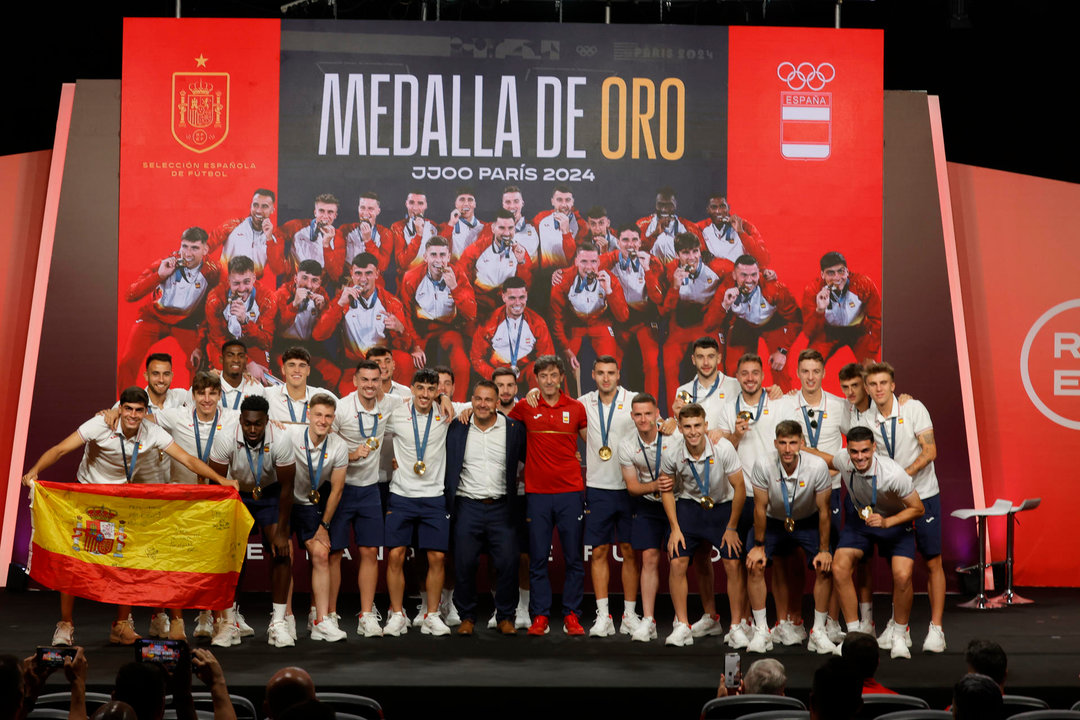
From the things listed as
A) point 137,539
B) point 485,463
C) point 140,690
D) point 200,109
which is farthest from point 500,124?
point 140,690

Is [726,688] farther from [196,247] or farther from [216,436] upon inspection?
[196,247]

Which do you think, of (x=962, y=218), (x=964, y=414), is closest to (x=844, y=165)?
(x=962, y=218)

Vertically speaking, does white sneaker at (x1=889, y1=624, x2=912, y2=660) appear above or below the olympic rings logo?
below

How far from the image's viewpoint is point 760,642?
248 inches

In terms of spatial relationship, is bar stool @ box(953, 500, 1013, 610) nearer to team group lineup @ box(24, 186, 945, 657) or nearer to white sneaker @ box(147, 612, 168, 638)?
team group lineup @ box(24, 186, 945, 657)

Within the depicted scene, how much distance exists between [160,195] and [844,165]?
5.01 meters

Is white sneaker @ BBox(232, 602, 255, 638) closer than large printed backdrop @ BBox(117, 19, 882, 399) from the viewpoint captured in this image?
Yes

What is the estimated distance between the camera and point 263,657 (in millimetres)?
6035

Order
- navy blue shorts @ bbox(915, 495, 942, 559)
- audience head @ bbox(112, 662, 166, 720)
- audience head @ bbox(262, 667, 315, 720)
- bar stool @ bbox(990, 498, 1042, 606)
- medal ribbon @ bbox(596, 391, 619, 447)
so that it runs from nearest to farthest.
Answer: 1. audience head @ bbox(112, 662, 166, 720)
2. audience head @ bbox(262, 667, 315, 720)
3. navy blue shorts @ bbox(915, 495, 942, 559)
4. medal ribbon @ bbox(596, 391, 619, 447)
5. bar stool @ bbox(990, 498, 1042, 606)

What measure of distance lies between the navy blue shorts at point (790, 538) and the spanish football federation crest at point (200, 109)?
4.81 meters

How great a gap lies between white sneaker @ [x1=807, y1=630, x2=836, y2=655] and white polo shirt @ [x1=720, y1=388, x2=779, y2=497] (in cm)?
92

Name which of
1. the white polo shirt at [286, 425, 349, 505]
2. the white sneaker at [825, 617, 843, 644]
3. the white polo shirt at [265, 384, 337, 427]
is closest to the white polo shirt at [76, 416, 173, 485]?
the white polo shirt at [286, 425, 349, 505]

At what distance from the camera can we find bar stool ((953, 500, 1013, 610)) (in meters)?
7.84

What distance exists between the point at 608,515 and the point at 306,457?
1825mm
